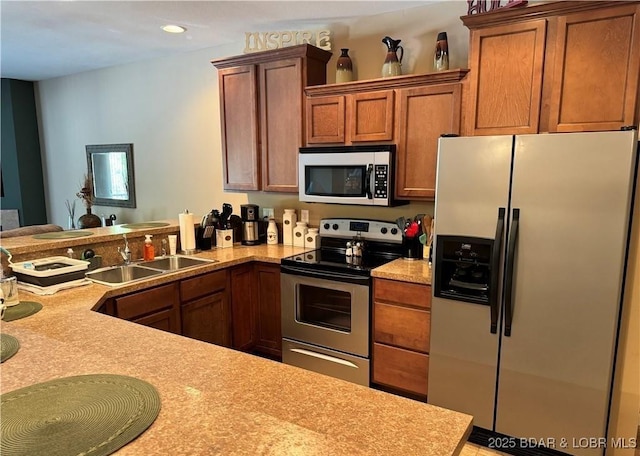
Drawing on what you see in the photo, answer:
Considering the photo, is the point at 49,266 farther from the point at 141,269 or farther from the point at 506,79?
the point at 506,79

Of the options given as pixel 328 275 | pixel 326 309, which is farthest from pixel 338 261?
pixel 326 309

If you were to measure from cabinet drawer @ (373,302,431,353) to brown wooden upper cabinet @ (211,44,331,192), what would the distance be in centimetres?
123

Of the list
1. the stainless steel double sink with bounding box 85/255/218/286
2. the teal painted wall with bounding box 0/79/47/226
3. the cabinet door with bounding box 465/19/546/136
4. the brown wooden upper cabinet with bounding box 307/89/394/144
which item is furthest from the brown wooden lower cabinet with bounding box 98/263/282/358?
the teal painted wall with bounding box 0/79/47/226

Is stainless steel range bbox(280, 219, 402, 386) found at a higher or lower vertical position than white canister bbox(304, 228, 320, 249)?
lower

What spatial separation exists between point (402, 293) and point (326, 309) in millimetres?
612

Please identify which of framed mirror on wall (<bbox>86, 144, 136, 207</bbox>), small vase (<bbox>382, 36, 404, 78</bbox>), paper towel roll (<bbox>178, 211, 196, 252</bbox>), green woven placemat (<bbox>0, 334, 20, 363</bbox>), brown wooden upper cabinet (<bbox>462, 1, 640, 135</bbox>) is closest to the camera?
green woven placemat (<bbox>0, 334, 20, 363</bbox>)

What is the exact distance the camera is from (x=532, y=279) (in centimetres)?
210

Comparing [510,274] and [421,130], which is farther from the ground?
[421,130]

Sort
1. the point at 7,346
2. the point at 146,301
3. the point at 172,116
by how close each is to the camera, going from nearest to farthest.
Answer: the point at 7,346 < the point at 146,301 < the point at 172,116

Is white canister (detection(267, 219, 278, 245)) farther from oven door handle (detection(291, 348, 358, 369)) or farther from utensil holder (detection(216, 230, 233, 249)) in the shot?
oven door handle (detection(291, 348, 358, 369))

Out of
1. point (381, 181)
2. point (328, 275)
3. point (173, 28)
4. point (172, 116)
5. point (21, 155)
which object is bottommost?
point (328, 275)

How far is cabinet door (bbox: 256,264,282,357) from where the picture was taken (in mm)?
3107

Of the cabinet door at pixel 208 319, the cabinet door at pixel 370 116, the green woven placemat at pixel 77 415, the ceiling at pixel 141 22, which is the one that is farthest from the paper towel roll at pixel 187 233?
the green woven placemat at pixel 77 415

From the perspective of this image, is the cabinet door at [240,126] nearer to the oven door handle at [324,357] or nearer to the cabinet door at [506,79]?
the oven door handle at [324,357]
